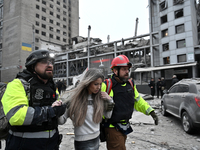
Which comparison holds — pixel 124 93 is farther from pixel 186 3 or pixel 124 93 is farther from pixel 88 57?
pixel 88 57

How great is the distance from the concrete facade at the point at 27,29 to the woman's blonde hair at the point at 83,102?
128ft

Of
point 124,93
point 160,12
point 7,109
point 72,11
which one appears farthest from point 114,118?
point 72,11

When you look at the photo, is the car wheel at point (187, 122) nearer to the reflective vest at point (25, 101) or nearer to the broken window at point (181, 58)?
the reflective vest at point (25, 101)

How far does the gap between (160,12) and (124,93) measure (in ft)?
80.3

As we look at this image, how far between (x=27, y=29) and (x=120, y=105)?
1798 inches

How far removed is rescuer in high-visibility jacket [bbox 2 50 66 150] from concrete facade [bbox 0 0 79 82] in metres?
39.1

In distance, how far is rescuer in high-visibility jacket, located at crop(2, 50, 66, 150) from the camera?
4.12ft

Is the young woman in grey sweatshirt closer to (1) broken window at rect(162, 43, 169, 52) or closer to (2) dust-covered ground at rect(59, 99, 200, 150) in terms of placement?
(2) dust-covered ground at rect(59, 99, 200, 150)

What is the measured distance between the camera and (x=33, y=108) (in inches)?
51.9

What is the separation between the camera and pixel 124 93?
2236 mm

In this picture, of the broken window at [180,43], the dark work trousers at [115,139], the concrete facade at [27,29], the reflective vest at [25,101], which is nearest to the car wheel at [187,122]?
the dark work trousers at [115,139]

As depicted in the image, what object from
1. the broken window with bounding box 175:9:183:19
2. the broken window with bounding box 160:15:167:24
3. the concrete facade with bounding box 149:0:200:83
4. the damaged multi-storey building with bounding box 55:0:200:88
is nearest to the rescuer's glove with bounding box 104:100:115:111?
the damaged multi-storey building with bounding box 55:0:200:88

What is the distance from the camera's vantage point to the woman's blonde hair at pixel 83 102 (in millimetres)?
1753

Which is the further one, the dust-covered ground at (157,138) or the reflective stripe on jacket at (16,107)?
the dust-covered ground at (157,138)
